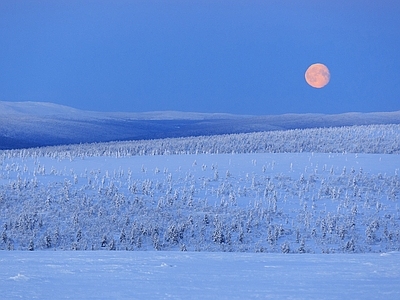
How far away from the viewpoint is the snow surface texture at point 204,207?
37.6ft

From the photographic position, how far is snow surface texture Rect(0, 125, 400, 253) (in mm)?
11469

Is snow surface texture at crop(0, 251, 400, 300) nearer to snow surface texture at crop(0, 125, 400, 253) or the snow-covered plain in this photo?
the snow-covered plain

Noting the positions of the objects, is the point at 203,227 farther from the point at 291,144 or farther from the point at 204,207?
the point at 291,144

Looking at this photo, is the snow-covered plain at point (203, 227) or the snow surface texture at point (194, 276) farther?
the snow-covered plain at point (203, 227)

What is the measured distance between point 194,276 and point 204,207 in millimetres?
8505

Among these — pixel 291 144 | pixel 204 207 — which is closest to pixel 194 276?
pixel 204 207

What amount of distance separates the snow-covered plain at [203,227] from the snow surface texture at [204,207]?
41 millimetres

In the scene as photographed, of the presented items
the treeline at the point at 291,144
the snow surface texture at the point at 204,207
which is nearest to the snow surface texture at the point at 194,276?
the snow surface texture at the point at 204,207

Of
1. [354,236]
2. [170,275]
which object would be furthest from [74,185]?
[170,275]

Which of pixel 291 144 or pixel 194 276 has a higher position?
pixel 291 144

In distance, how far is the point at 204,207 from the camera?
13.8 metres

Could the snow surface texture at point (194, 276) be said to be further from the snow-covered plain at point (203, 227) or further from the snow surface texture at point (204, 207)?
the snow surface texture at point (204, 207)

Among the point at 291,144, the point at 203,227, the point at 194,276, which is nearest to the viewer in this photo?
the point at 194,276

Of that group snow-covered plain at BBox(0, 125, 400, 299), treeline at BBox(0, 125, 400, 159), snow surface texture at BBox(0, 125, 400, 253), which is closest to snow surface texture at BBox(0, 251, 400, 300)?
snow-covered plain at BBox(0, 125, 400, 299)
